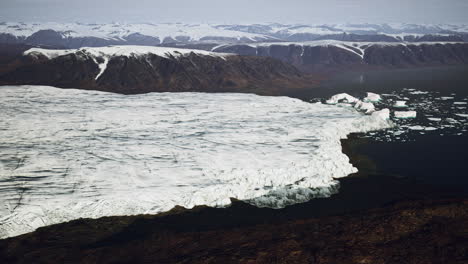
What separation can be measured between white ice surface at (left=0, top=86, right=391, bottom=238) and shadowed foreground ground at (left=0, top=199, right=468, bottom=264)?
5.43 feet

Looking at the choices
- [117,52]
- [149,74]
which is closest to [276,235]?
[149,74]

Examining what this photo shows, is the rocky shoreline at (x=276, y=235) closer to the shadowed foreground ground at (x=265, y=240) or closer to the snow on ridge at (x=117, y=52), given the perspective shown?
the shadowed foreground ground at (x=265, y=240)

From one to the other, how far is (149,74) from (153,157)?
57.9m

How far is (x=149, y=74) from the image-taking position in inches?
3199

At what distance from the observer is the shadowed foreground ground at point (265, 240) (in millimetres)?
15523

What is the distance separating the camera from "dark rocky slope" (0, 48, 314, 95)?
246 ft

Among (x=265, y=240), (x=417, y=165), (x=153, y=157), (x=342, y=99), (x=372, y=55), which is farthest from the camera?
(x=372, y=55)

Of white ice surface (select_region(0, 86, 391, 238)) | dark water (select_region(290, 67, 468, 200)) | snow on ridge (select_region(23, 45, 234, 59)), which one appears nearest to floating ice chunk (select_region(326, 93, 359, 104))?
dark water (select_region(290, 67, 468, 200))

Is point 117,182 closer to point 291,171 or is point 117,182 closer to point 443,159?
point 291,171

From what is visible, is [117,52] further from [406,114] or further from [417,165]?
[417,165]

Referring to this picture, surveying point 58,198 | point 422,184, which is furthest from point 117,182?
point 422,184

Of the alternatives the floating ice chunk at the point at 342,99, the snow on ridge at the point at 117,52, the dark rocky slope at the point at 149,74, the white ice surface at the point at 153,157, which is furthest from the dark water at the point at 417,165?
the snow on ridge at the point at 117,52

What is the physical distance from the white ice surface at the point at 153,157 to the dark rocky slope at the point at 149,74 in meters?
33.2

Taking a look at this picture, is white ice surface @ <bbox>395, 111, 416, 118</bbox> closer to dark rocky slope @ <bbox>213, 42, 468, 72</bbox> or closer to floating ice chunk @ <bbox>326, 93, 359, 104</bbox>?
floating ice chunk @ <bbox>326, 93, 359, 104</bbox>
